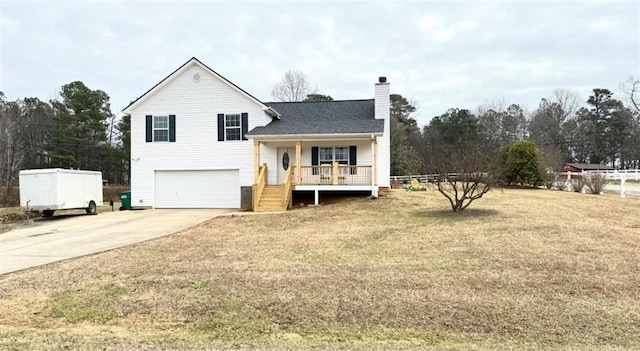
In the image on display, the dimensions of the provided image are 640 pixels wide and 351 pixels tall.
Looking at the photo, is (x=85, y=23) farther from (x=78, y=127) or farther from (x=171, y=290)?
(x=78, y=127)

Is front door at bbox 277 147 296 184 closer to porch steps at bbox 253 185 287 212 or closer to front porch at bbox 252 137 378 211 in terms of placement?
front porch at bbox 252 137 378 211

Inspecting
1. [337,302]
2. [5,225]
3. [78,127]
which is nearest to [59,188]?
[5,225]

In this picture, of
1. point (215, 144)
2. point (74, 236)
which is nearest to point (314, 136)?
point (215, 144)

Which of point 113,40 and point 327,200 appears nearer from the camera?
point 327,200

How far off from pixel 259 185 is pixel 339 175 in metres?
3.51

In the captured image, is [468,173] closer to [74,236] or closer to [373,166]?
[373,166]

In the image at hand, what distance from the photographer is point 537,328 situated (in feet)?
15.2

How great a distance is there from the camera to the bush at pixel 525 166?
79.3 ft

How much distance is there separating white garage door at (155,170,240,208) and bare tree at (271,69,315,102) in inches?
1022

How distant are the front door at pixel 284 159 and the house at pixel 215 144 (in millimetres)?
47

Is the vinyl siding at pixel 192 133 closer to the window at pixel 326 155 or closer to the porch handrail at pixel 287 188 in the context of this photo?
the porch handrail at pixel 287 188

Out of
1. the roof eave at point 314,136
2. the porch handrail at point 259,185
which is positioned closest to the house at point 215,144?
the porch handrail at point 259,185

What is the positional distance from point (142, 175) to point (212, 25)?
802 cm

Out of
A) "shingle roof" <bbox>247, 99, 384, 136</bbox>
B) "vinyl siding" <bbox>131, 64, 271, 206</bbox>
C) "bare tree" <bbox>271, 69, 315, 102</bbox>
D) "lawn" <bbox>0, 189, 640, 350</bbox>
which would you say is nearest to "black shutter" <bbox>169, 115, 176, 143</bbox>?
"vinyl siding" <bbox>131, 64, 271, 206</bbox>
